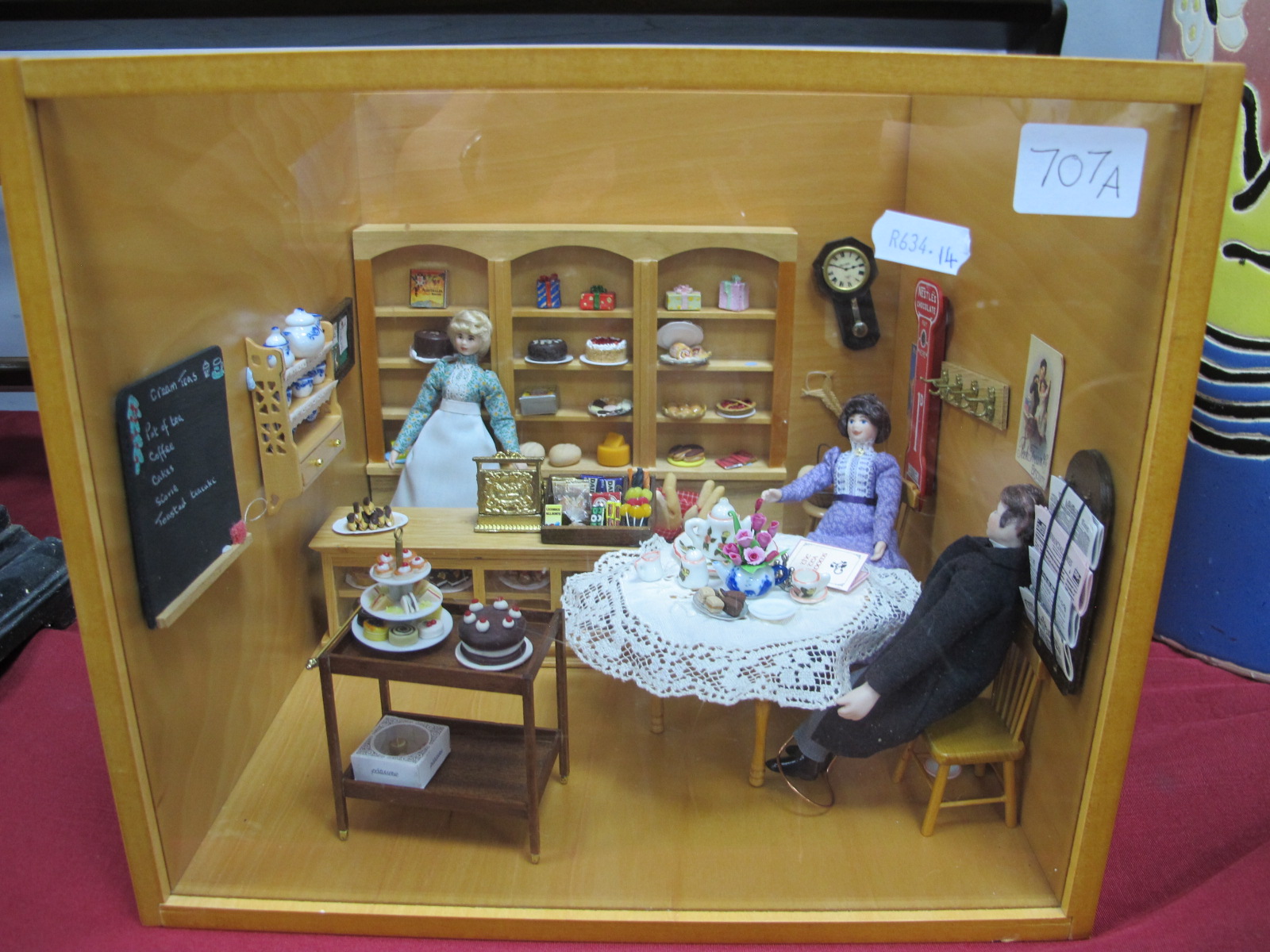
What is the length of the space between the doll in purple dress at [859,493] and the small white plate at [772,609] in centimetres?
25

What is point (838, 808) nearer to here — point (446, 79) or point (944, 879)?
point (944, 879)

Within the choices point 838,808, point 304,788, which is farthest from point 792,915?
point 304,788

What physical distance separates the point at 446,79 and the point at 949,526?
A: 145cm

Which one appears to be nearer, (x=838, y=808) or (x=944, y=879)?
(x=944, y=879)

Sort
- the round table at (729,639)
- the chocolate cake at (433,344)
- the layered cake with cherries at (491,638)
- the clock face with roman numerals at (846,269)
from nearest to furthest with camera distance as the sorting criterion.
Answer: the layered cake with cherries at (491,638)
the round table at (729,639)
the clock face with roman numerals at (846,269)
the chocolate cake at (433,344)

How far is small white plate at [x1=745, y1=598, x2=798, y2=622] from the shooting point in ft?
7.31

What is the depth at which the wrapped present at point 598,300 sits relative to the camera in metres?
2.35

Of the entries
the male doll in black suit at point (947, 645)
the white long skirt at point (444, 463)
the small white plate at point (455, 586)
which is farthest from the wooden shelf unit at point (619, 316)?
the male doll in black suit at point (947, 645)

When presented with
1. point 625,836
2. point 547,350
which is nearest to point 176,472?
point 547,350

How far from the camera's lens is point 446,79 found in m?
Answer: 1.59

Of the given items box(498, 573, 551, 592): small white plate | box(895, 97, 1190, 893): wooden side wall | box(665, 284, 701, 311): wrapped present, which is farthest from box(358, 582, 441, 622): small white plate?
box(895, 97, 1190, 893): wooden side wall

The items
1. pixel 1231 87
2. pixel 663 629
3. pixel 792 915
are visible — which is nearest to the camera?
pixel 1231 87

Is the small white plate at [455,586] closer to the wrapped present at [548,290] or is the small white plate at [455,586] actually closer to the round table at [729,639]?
the round table at [729,639]

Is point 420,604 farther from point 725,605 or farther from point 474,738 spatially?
point 725,605
